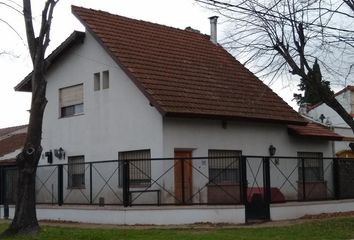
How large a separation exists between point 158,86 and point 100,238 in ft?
24.9

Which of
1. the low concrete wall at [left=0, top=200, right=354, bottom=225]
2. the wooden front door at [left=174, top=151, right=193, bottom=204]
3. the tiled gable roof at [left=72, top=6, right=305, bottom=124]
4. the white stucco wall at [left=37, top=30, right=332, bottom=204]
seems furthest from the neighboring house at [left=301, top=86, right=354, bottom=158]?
the wooden front door at [left=174, top=151, right=193, bottom=204]

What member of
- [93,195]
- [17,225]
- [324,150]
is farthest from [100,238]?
[324,150]

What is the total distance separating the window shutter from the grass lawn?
782cm

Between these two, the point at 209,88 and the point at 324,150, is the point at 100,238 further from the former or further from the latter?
the point at 324,150

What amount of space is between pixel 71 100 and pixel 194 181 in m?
7.51

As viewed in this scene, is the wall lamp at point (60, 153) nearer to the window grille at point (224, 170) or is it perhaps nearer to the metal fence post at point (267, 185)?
the window grille at point (224, 170)

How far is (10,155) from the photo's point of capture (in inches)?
1251

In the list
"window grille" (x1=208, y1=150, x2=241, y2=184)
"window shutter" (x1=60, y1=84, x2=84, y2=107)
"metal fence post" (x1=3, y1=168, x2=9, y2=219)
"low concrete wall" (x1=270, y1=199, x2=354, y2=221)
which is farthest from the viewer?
"window shutter" (x1=60, y1=84, x2=84, y2=107)

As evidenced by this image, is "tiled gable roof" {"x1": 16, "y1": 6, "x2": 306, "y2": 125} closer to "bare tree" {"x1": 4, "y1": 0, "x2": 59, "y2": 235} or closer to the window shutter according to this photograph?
the window shutter

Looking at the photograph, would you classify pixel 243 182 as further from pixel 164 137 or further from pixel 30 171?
pixel 30 171

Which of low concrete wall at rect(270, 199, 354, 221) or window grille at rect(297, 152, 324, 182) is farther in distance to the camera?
window grille at rect(297, 152, 324, 182)

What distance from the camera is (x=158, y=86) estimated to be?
21.1m

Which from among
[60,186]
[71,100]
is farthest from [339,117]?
[60,186]

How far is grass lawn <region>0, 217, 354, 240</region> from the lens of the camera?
15070 mm
